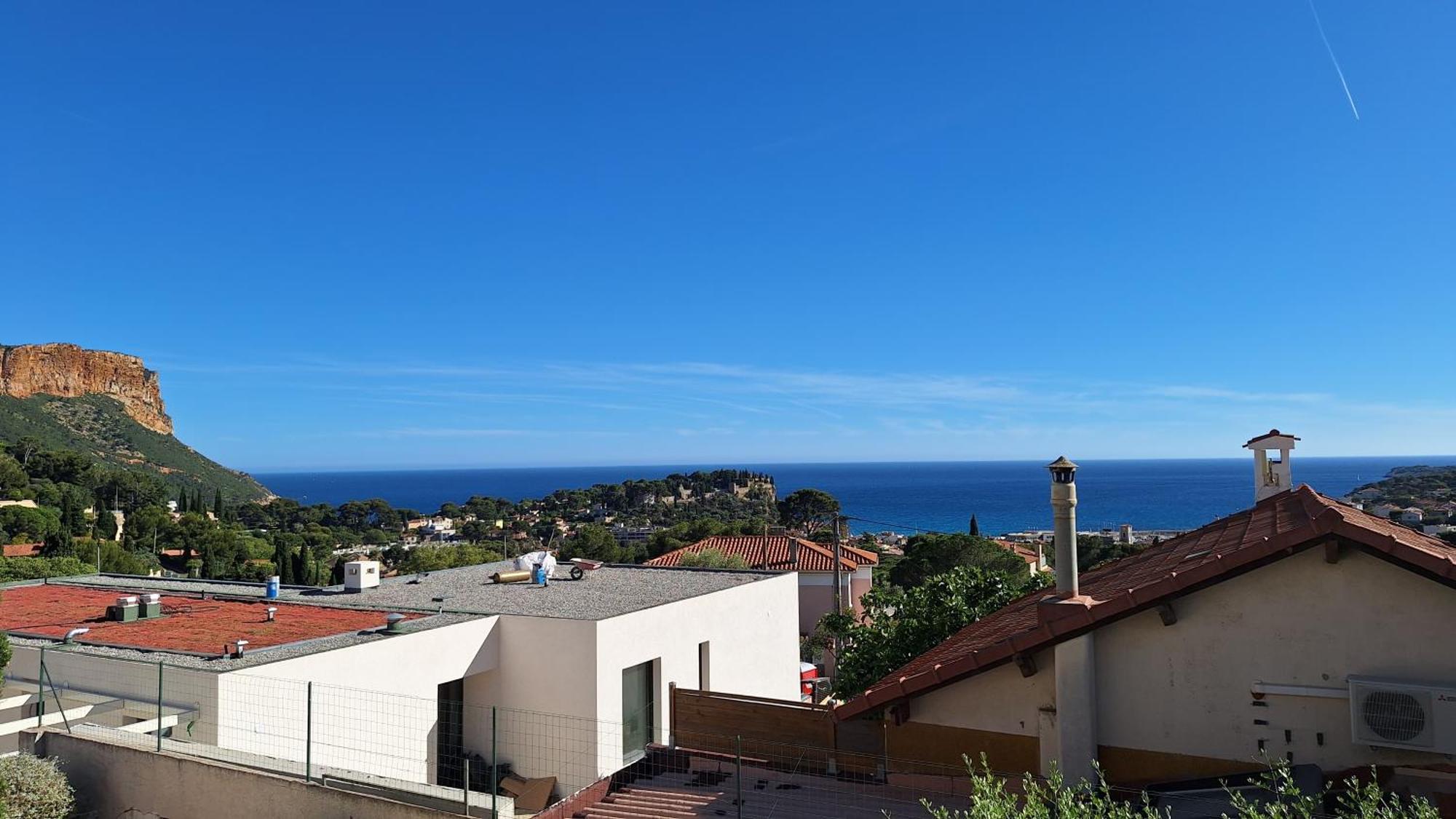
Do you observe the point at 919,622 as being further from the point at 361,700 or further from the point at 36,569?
the point at 36,569

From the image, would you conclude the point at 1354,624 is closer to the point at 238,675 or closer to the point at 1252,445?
the point at 1252,445

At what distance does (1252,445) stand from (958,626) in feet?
15.0

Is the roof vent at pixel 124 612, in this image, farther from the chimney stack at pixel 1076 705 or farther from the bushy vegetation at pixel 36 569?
the chimney stack at pixel 1076 705

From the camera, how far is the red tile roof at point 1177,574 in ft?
19.7

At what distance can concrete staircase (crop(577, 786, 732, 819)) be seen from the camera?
7984mm

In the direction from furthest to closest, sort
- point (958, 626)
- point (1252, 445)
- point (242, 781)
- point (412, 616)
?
1. point (412, 616)
2. point (958, 626)
3. point (1252, 445)
4. point (242, 781)

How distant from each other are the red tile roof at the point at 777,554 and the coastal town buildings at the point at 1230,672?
25.5 metres

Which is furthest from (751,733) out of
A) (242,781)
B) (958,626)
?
(242,781)

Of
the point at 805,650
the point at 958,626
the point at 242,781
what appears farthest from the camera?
the point at 805,650

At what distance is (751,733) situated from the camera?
9.30 m

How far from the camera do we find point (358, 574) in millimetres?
17438

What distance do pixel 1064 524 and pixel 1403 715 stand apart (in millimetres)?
2751

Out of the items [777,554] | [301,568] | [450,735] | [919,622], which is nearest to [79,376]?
[301,568]

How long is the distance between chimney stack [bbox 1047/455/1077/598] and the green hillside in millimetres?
102669
